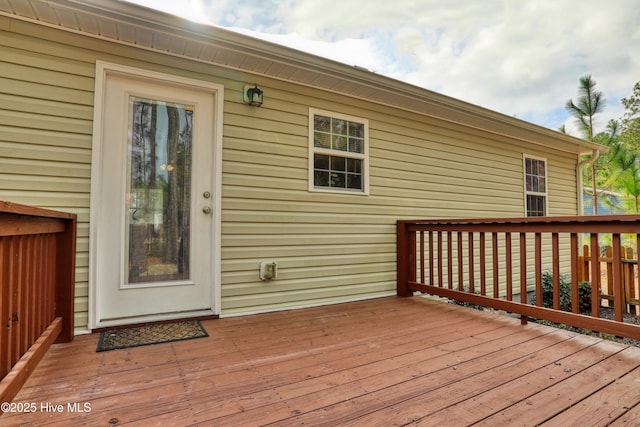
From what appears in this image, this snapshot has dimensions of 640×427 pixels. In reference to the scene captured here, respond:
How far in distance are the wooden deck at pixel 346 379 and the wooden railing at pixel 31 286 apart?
160mm

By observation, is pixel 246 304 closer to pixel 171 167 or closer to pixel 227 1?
pixel 171 167

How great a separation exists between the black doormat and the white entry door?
9cm

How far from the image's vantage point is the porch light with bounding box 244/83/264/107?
2.85 metres

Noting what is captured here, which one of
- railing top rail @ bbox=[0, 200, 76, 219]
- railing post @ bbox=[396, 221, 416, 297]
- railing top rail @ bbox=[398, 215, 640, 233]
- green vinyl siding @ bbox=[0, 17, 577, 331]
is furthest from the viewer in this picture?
railing post @ bbox=[396, 221, 416, 297]

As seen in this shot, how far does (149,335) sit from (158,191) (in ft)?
3.73

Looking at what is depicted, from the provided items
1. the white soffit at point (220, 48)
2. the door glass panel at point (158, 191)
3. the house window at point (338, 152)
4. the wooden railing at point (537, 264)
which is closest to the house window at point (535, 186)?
the white soffit at point (220, 48)

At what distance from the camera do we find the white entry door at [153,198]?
238 centimetres

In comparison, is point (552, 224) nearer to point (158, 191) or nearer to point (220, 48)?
point (220, 48)

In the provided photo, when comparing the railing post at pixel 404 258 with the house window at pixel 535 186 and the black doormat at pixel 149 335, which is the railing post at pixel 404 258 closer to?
the black doormat at pixel 149 335

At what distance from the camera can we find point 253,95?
2.84 meters

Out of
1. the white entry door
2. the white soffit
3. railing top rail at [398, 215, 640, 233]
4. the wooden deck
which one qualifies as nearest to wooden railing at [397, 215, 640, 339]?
railing top rail at [398, 215, 640, 233]

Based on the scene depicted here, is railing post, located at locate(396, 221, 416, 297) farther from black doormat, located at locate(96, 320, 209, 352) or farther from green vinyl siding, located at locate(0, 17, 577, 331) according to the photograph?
black doormat, located at locate(96, 320, 209, 352)

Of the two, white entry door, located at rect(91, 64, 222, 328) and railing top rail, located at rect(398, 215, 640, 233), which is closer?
railing top rail, located at rect(398, 215, 640, 233)

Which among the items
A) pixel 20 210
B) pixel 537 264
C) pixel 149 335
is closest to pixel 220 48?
pixel 20 210
